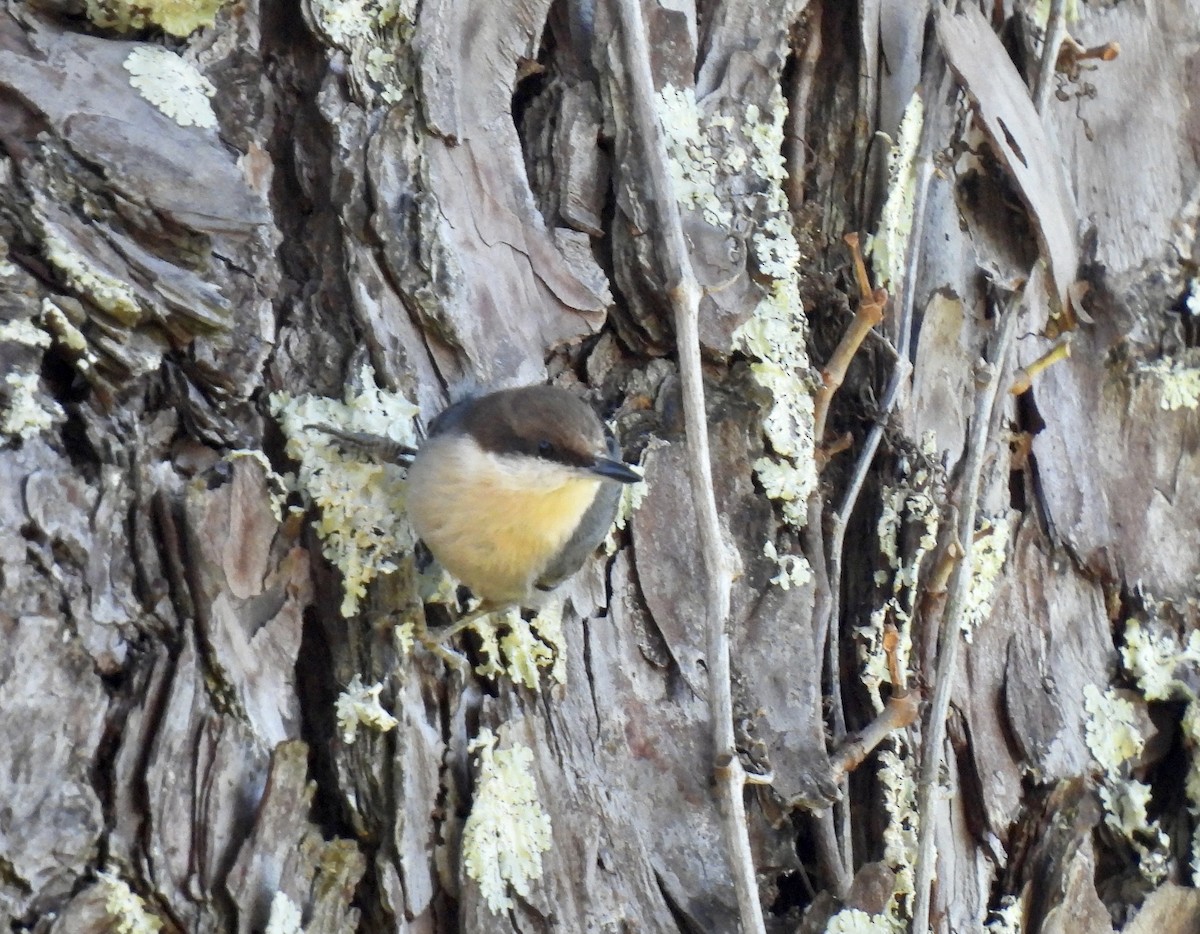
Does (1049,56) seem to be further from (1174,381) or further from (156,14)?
(156,14)

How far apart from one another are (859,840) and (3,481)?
163 cm

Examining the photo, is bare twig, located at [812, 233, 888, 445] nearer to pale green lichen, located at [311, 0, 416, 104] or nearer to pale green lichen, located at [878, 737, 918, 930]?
pale green lichen, located at [878, 737, 918, 930]

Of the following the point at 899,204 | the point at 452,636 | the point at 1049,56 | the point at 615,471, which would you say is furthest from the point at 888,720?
the point at 1049,56

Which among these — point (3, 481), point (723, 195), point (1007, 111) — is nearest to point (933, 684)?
point (723, 195)

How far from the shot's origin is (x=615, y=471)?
7.72ft

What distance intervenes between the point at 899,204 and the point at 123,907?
1.97 metres

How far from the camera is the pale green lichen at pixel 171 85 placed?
2.25 meters

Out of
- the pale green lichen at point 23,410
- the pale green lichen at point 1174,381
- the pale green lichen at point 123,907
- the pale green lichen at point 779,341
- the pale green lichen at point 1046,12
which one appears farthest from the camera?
the pale green lichen at point 1046,12

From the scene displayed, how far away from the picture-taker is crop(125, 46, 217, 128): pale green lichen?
7.37 ft

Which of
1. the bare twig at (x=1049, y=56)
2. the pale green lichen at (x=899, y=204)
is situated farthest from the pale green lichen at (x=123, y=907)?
the bare twig at (x=1049, y=56)

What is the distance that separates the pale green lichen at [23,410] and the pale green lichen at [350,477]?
1.30 feet

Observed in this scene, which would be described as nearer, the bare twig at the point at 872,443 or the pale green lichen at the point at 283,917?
the pale green lichen at the point at 283,917

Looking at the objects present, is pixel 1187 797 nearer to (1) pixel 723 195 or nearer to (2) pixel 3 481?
(1) pixel 723 195

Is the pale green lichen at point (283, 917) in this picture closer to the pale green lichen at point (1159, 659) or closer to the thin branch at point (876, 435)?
the thin branch at point (876, 435)
